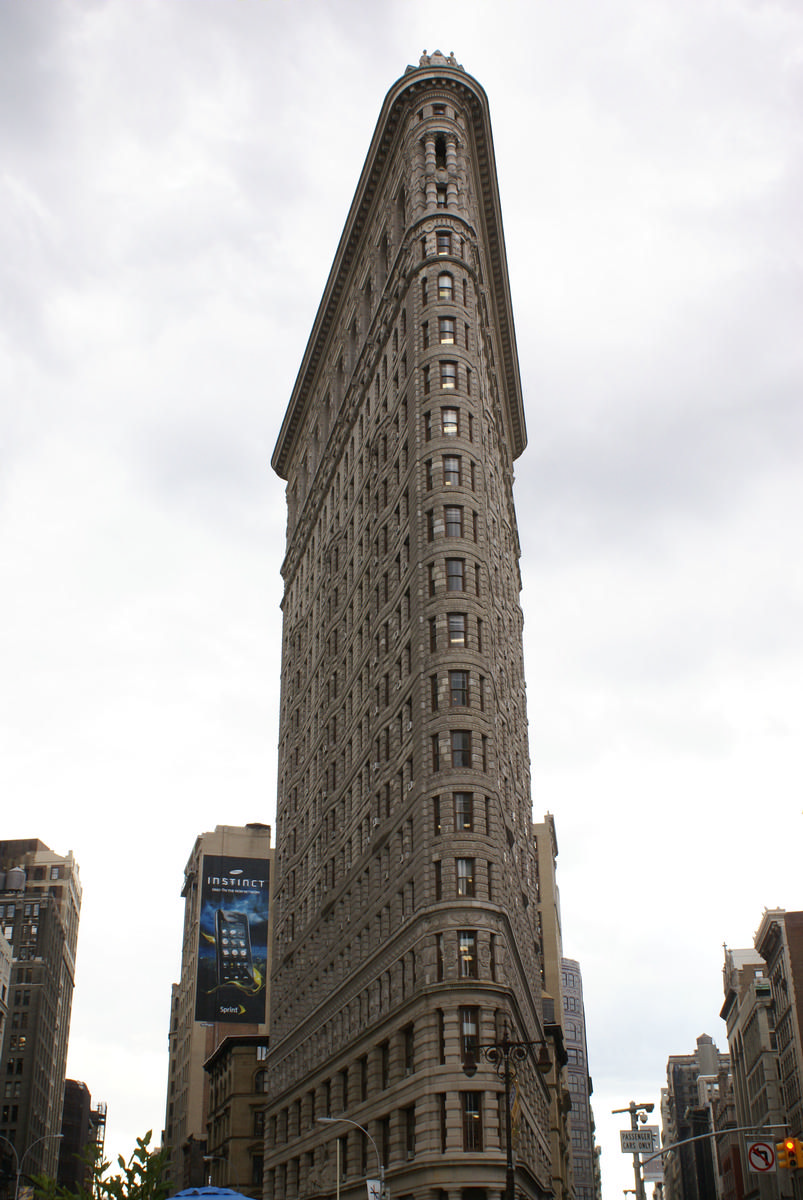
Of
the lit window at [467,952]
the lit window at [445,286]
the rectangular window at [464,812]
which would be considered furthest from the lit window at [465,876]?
the lit window at [445,286]

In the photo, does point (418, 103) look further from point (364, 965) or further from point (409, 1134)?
point (409, 1134)

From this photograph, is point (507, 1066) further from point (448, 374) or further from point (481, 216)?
point (481, 216)

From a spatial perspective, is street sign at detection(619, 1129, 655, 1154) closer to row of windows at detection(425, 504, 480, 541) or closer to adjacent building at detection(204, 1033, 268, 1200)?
row of windows at detection(425, 504, 480, 541)

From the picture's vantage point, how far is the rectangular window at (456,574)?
6769 centimetres

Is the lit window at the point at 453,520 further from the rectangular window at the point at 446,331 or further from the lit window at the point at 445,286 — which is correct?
the lit window at the point at 445,286

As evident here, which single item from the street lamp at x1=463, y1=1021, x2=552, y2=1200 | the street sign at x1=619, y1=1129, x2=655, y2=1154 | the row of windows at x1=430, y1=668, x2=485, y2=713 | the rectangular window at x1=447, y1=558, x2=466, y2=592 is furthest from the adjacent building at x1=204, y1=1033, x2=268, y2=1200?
the street sign at x1=619, y1=1129, x2=655, y2=1154

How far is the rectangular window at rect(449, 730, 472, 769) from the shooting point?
206ft

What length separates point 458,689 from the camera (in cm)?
6450

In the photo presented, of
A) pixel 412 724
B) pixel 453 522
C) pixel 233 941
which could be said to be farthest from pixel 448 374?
pixel 233 941

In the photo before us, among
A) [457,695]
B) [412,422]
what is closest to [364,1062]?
[457,695]

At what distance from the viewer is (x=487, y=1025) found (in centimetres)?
5581

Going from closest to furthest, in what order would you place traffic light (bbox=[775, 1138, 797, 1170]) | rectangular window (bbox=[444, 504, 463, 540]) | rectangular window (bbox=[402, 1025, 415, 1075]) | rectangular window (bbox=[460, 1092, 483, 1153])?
traffic light (bbox=[775, 1138, 797, 1170]), rectangular window (bbox=[460, 1092, 483, 1153]), rectangular window (bbox=[402, 1025, 415, 1075]), rectangular window (bbox=[444, 504, 463, 540])

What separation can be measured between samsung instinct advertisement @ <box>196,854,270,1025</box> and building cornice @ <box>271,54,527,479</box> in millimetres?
60041

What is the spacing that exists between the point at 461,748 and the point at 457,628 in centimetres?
706
